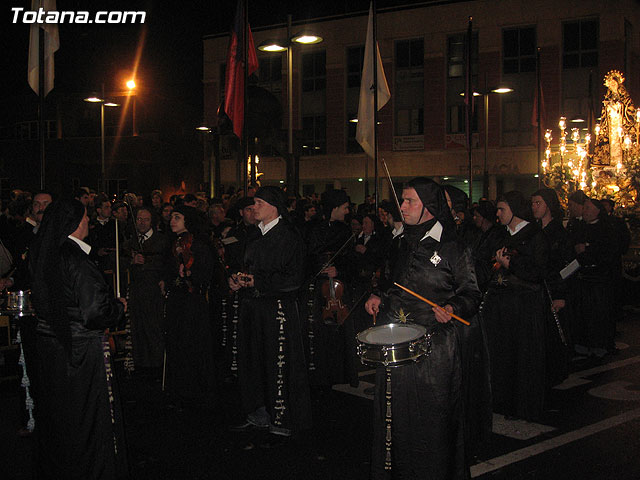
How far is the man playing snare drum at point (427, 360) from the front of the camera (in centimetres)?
449

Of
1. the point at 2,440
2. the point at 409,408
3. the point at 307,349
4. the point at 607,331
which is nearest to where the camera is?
the point at 409,408

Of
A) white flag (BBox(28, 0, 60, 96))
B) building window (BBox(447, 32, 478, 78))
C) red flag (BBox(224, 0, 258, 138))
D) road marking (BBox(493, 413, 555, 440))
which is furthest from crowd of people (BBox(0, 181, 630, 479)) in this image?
building window (BBox(447, 32, 478, 78))

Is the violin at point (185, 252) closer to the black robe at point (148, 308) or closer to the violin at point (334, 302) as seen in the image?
the violin at point (334, 302)

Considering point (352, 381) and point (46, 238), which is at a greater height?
point (46, 238)

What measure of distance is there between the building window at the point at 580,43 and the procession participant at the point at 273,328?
33970 mm

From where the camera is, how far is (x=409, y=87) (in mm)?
39469

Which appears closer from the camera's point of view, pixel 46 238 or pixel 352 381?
pixel 46 238

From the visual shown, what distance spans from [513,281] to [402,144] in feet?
107

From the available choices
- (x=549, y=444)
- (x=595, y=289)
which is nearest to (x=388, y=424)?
(x=549, y=444)

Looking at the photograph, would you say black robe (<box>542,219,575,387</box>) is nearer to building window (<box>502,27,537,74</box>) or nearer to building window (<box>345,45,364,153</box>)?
building window (<box>502,27,537,74</box>)

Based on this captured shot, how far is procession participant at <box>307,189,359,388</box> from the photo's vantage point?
8.12 metres

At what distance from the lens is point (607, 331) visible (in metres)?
10.2

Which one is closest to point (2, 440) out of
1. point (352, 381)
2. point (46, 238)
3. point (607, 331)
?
point (46, 238)

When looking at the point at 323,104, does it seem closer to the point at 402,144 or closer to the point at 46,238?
the point at 402,144
